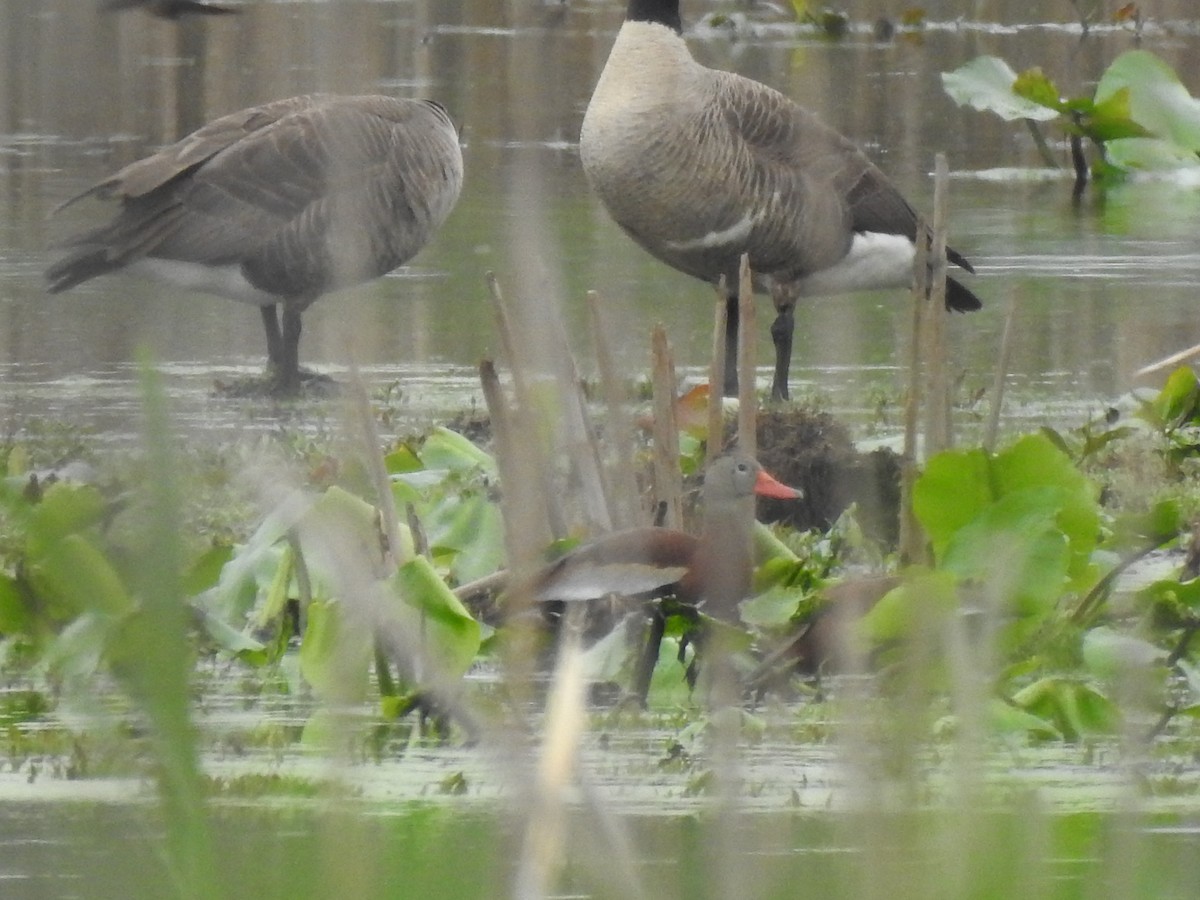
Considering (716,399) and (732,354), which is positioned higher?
(716,399)

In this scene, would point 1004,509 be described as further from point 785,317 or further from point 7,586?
point 785,317

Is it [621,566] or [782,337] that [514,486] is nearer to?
[621,566]

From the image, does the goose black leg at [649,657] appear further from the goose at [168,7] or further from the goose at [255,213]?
the goose at [255,213]

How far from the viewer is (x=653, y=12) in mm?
7637

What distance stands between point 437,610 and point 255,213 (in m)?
3.89

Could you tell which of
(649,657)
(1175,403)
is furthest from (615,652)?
(1175,403)

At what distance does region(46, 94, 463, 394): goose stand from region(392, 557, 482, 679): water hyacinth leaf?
11.7 ft

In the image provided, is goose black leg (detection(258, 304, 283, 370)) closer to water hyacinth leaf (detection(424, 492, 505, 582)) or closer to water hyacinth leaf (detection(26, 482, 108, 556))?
water hyacinth leaf (detection(424, 492, 505, 582))

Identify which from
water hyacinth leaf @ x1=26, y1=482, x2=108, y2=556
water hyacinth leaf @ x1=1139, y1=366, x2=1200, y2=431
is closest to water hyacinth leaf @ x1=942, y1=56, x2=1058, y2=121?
water hyacinth leaf @ x1=1139, y1=366, x2=1200, y2=431

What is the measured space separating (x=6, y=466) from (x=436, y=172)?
8.92 ft

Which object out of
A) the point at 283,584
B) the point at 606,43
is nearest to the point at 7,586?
the point at 283,584

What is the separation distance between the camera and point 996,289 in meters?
9.61

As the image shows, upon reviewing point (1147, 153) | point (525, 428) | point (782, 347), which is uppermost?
point (525, 428)

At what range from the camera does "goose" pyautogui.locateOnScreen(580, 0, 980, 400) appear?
24.0 ft
